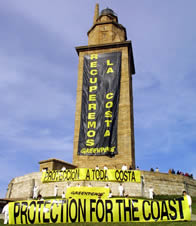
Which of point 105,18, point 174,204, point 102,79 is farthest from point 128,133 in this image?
point 105,18

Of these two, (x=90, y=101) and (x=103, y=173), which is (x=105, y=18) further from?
(x=103, y=173)

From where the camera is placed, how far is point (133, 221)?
1171 cm

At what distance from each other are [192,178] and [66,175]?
577 inches

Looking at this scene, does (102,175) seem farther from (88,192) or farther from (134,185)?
(88,192)

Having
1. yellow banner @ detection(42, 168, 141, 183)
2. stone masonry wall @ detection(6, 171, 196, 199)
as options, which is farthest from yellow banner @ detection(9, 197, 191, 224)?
yellow banner @ detection(42, 168, 141, 183)

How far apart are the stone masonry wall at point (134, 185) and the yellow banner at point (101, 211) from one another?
34.7 ft

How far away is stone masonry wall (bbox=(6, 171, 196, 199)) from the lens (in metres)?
22.7

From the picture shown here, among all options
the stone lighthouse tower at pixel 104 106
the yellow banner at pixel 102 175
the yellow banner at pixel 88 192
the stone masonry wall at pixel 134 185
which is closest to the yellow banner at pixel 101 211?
the yellow banner at pixel 88 192

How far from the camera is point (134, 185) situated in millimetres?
22766

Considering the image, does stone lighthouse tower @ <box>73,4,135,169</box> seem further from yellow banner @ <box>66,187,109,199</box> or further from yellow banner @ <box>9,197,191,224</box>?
yellow banner @ <box>9,197,191,224</box>

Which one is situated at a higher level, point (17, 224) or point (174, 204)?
point (174, 204)

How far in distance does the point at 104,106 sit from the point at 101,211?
20.3 metres

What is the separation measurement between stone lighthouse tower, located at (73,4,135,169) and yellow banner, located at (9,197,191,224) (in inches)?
657

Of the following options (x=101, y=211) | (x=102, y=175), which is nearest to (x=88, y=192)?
(x=102, y=175)
